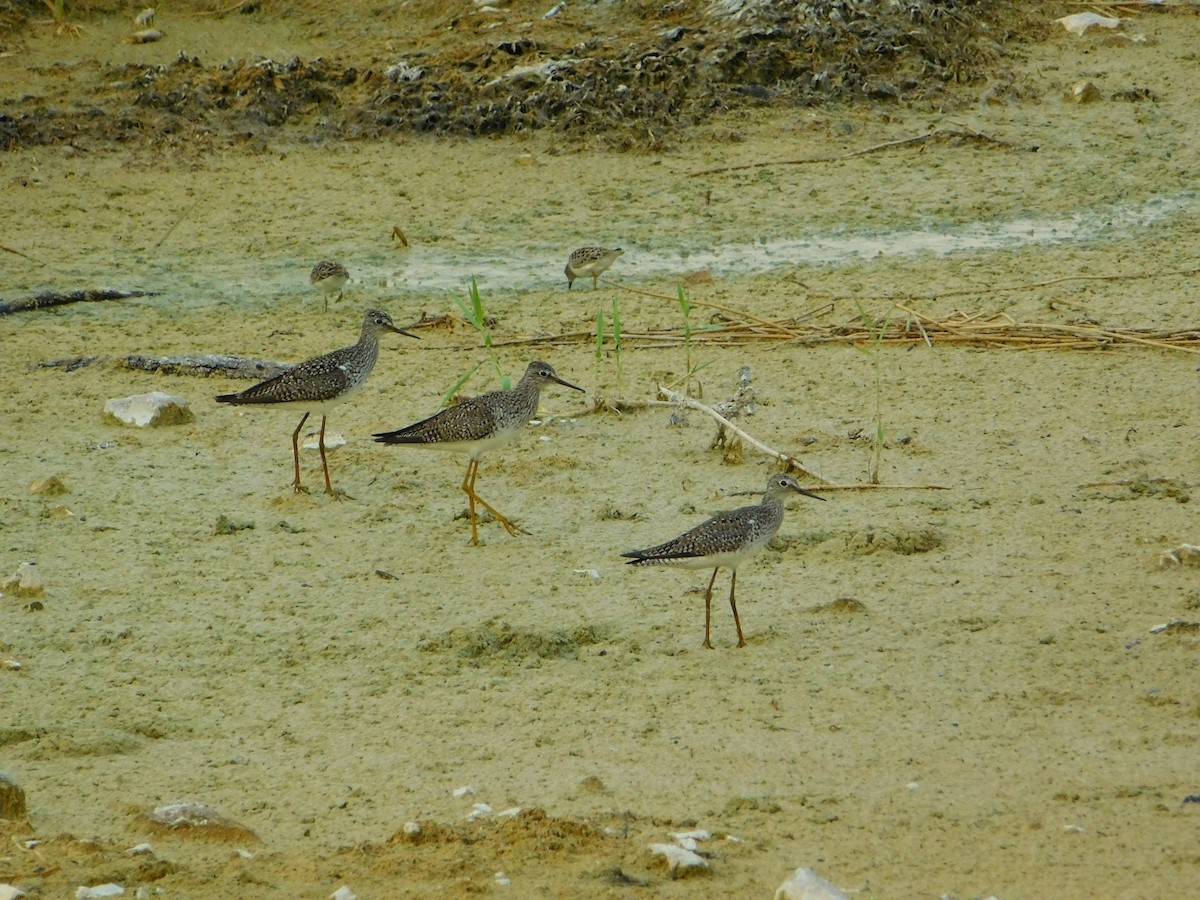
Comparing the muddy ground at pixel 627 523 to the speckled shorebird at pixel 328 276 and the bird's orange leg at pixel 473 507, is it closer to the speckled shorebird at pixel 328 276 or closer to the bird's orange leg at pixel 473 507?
the bird's orange leg at pixel 473 507

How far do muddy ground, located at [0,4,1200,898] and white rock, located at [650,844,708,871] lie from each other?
36 mm

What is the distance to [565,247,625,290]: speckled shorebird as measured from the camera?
10797mm

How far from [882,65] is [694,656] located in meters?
9.37

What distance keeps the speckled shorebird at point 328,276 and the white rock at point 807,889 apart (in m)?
7.12

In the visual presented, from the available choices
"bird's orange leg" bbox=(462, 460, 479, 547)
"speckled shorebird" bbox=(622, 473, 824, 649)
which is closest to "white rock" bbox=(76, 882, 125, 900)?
"speckled shorebird" bbox=(622, 473, 824, 649)

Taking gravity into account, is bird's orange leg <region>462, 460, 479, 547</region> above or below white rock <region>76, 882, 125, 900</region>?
below

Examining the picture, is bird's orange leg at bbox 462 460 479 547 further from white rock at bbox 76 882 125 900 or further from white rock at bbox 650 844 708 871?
white rock at bbox 76 882 125 900

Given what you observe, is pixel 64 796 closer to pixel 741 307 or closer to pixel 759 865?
pixel 759 865

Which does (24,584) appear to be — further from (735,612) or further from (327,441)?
(735,612)

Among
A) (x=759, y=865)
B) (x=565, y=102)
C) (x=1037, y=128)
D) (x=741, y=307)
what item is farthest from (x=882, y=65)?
(x=759, y=865)

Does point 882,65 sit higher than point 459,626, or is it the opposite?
point 882,65

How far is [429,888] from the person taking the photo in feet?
15.0

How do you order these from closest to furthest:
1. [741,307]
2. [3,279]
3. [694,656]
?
[694,656], [741,307], [3,279]

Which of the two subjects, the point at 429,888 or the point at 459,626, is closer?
the point at 429,888
